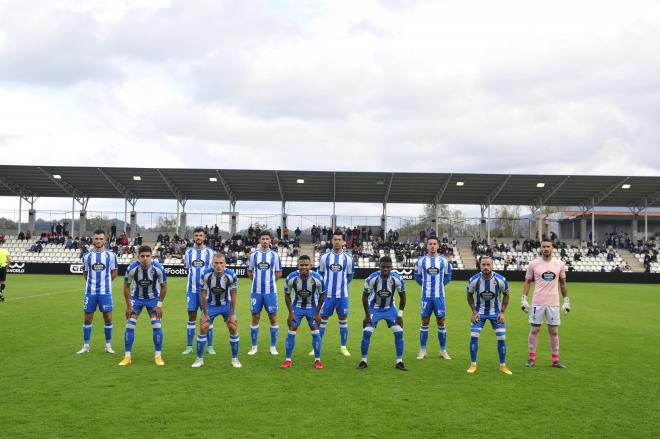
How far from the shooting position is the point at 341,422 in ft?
21.3

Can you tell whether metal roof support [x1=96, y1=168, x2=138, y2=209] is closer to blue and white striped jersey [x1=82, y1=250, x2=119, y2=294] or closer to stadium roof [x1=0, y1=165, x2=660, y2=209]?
stadium roof [x1=0, y1=165, x2=660, y2=209]

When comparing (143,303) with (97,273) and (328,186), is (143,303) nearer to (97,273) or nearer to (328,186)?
(97,273)

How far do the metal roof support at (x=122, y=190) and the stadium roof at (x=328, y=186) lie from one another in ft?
0.27

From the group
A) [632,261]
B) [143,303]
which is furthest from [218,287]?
[632,261]

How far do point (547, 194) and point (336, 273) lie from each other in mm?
39916

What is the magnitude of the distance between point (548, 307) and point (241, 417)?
6.09 meters

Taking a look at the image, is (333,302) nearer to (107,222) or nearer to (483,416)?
(483,416)

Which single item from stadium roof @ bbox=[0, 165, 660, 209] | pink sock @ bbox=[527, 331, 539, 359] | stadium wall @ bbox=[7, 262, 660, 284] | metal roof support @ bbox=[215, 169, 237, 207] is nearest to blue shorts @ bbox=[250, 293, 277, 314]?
pink sock @ bbox=[527, 331, 539, 359]

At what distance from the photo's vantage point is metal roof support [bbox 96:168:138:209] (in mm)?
43719

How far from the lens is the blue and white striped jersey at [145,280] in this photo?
10219 millimetres

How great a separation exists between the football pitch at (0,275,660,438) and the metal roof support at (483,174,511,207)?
31.1 m

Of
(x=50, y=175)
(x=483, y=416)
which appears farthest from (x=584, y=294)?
(x=50, y=175)

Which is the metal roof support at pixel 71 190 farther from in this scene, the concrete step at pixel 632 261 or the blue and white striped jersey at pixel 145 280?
the concrete step at pixel 632 261

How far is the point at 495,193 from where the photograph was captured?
46.0m
